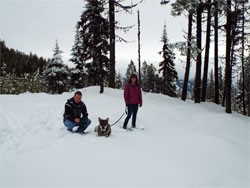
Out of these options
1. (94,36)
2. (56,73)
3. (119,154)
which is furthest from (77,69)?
(119,154)

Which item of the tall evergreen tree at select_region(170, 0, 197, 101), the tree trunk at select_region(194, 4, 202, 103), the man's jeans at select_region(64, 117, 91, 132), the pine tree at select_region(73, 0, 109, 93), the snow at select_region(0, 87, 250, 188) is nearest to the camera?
the snow at select_region(0, 87, 250, 188)

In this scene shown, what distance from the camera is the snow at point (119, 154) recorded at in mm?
5293

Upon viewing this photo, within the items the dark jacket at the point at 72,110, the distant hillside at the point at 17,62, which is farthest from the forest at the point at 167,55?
the distant hillside at the point at 17,62

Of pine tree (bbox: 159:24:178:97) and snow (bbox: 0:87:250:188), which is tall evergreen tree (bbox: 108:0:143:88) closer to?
snow (bbox: 0:87:250:188)

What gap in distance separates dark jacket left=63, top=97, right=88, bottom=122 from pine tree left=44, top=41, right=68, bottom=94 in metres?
26.2

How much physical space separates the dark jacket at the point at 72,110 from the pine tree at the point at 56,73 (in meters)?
26.2

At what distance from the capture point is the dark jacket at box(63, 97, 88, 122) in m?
8.34

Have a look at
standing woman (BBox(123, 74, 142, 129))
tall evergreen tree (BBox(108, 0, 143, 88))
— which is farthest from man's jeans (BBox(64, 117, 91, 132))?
tall evergreen tree (BBox(108, 0, 143, 88))

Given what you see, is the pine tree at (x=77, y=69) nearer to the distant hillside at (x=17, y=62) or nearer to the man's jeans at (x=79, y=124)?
A: the distant hillside at (x=17, y=62)

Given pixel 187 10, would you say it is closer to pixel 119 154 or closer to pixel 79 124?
pixel 79 124

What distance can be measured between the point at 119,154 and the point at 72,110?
8.69 feet

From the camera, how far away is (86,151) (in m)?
6.52

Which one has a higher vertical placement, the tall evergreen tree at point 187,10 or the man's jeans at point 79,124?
the tall evergreen tree at point 187,10

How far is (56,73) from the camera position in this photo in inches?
1334
